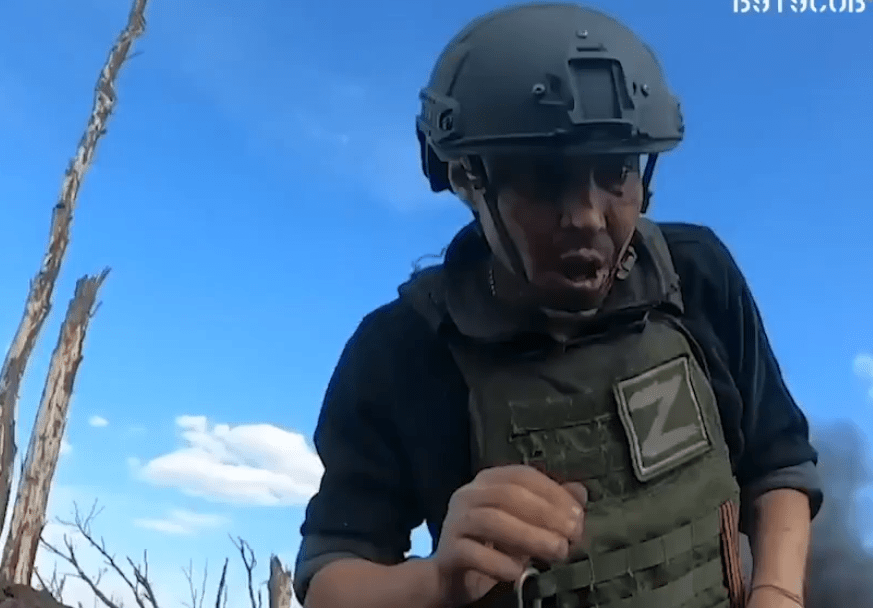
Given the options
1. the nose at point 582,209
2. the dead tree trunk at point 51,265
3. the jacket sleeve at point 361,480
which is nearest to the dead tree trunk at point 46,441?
the dead tree trunk at point 51,265

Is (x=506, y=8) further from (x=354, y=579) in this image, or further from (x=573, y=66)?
(x=354, y=579)

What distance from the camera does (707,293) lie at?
931mm

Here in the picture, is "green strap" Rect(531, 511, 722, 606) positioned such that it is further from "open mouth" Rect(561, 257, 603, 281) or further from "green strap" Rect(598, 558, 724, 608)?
"open mouth" Rect(561, 257, 603, 281)

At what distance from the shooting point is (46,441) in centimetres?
357

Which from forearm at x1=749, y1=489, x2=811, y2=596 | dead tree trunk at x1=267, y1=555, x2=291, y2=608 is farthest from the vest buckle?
dead tree trunk at x1=267, y1=555, x2=291, y2=608

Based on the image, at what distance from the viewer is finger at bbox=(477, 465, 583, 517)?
74 cm

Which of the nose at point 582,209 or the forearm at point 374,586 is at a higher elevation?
the nose at point 582,209

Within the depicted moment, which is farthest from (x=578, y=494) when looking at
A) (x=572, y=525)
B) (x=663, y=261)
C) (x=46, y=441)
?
(x=46, y=441)

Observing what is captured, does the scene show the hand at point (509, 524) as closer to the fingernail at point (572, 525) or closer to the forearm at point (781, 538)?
the fingernail at point (572, 525)

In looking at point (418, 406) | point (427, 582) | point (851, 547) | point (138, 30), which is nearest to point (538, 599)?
point (427, 582)

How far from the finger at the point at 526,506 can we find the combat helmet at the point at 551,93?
19cm

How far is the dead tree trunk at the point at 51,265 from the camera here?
11.3 feet

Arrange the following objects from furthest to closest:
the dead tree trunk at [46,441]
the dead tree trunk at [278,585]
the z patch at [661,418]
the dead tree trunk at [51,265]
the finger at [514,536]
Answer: the dead tree trunk at [51,265] < the dead tree trunk at [46,441] < the dead tree trunk at [278,585] < the z patch at [661,418] < the finger at [514,536]

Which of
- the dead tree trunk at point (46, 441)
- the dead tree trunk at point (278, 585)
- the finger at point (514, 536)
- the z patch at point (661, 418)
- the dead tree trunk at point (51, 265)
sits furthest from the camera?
the dead tree trunk at point (51, 265)
